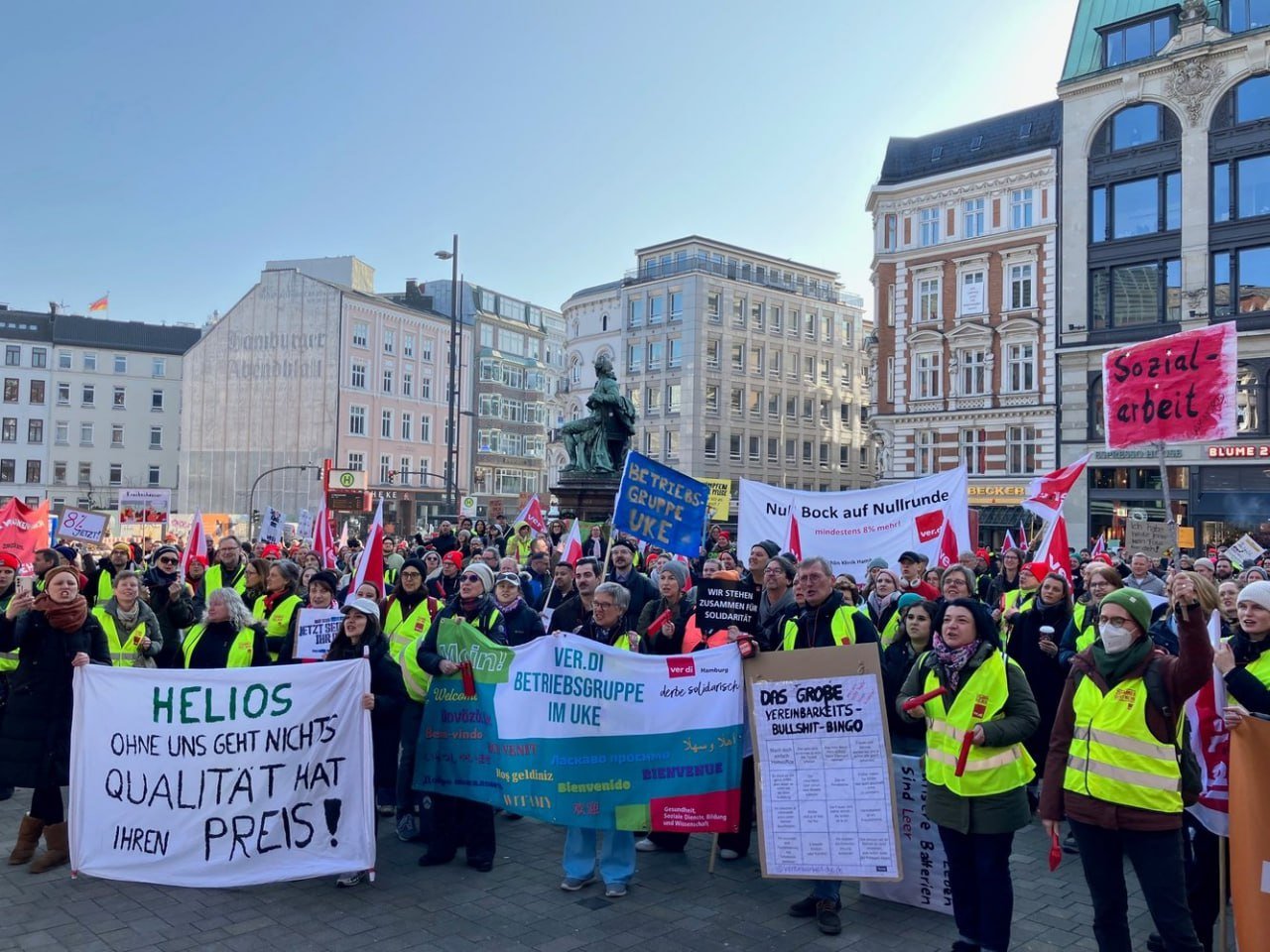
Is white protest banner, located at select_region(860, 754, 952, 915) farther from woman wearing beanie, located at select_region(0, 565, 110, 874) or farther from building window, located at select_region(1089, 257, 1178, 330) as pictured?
building window, located at select_region(1089, 257, 1178, 330)

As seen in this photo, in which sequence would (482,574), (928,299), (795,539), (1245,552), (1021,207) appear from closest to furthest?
(482,574)
(795,539)
(1245,552)
(1021,207)
(928,299)

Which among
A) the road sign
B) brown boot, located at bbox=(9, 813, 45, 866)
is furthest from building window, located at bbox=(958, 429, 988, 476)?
brown boot, located at bbox=(9, 813, 45, 866)

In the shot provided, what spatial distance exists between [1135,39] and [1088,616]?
36.1 m

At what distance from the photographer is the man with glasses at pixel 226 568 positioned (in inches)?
422

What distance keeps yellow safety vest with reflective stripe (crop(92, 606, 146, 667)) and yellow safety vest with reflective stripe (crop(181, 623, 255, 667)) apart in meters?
0.69

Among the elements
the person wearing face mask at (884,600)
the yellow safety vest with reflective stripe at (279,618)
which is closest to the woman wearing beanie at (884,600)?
the person wearing face mask at (884,600)

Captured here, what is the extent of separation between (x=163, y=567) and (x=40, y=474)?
237 ft

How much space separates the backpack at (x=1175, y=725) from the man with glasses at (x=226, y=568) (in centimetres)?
863

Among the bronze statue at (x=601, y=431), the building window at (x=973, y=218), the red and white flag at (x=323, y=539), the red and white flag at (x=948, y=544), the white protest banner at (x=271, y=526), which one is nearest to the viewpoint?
the red and white flag at (x=948, y=544)

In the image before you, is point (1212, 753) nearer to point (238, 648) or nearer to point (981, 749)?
point (981, 749)

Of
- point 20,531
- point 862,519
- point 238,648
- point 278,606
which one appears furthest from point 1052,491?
point 20,531

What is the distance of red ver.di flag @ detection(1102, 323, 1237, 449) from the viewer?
441 inches

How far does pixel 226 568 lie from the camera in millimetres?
10938

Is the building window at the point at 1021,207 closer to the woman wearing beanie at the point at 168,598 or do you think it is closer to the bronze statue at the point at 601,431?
the bronze statue at the point at 601,431
